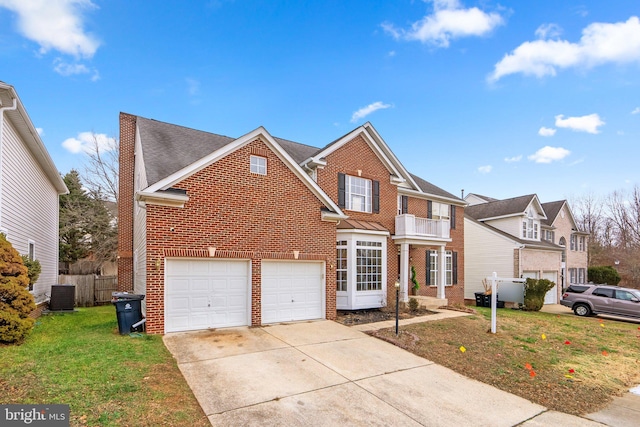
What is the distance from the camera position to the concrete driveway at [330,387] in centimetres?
487

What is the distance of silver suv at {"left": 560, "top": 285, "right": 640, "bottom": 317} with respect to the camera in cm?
1596

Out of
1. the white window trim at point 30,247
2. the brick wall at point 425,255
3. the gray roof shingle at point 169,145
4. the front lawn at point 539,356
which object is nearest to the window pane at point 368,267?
the front lawn at point 539,356

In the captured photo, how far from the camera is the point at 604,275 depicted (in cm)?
3166

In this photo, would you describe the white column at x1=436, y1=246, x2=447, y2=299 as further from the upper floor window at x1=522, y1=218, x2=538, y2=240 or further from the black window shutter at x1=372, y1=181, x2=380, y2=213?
the upper floor window at x1=522, y1=218, x2=538, y2=240

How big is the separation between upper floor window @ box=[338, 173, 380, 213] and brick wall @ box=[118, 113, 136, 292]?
9.11 metres

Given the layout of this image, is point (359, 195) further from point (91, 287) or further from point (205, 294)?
point (91, 287)

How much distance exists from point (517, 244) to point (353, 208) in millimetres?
13766

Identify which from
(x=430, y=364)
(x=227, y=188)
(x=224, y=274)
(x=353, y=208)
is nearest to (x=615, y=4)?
(x=353, y=208)

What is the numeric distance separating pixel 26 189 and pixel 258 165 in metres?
7.86

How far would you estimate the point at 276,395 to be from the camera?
5.37 m

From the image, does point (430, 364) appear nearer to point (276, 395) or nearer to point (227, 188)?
point (276, 395)

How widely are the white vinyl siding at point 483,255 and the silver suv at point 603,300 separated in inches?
172

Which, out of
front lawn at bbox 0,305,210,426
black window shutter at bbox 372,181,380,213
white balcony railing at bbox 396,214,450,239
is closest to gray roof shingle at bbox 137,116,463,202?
black window shutter at bbox 372,181,380,213

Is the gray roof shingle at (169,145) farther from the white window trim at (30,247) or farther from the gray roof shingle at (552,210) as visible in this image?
the gray roof shingle at (552,210)
